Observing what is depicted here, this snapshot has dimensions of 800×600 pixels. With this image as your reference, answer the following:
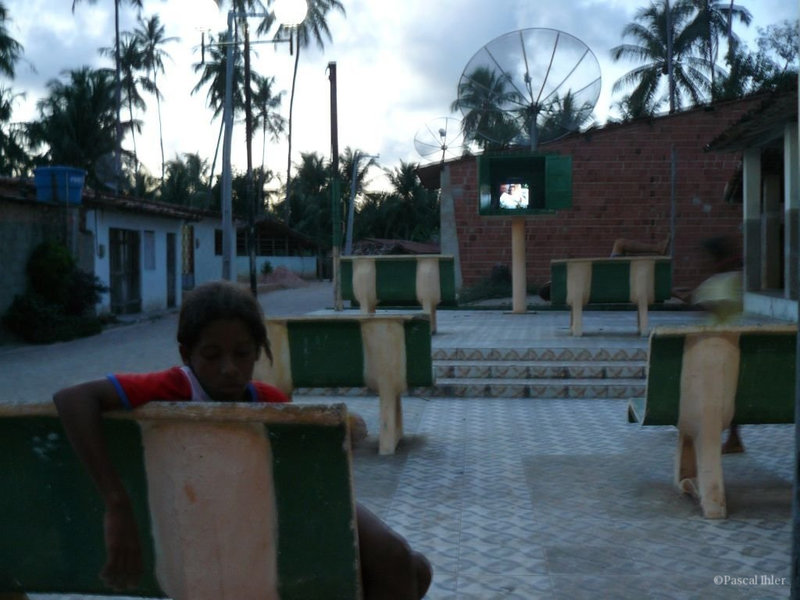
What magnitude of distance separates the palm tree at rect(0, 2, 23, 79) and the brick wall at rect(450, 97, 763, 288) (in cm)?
2033

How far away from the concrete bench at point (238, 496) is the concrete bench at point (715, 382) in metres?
2.81

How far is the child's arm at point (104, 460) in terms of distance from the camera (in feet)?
7.82

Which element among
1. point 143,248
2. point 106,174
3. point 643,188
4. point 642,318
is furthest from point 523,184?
point 106,174

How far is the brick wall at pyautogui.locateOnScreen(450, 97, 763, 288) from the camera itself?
75.3 feet

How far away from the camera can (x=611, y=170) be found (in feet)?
75.7

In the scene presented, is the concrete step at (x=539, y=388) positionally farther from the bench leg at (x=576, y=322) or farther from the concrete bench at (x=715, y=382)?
the concrete bench at (x=715, y=382)

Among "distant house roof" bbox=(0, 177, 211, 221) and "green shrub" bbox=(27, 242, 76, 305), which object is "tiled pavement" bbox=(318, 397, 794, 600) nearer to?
"green shrub" bbox=(27, 242, 76, 305)

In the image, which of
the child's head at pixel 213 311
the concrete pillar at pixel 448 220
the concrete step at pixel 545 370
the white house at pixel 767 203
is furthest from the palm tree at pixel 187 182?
the child's head at pixel 213 311

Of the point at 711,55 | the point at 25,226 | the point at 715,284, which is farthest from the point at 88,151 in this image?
the point at 715,284

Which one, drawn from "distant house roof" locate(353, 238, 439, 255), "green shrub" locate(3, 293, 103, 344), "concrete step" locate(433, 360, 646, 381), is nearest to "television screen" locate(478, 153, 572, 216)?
"concrete step" locate(433, 360, 646, 381)

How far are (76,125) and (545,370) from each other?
36480 mm

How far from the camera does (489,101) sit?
54.3 feet

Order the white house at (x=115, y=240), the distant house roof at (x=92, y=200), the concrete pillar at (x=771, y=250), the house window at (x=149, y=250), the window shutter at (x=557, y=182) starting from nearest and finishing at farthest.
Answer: the window shutter at (x=557, y=182) < the concrete pillar at (x=771, y=250) < the white house at (x=115, y=240) < the distant house roof at (x=92, y=200) < the house window at (x=149, y=250)

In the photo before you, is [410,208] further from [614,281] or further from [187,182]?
[614,281]
